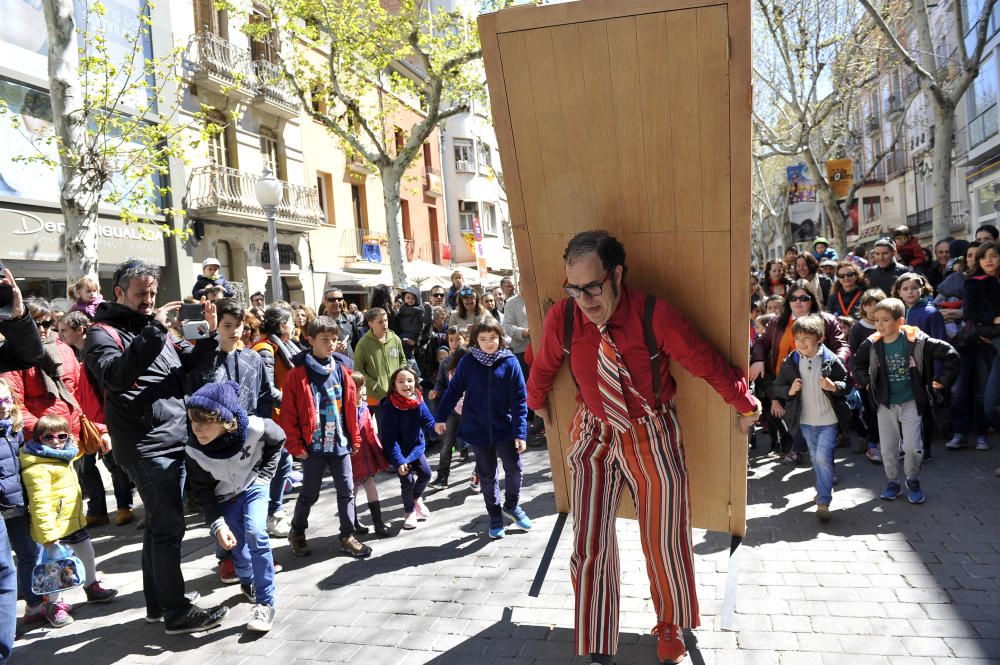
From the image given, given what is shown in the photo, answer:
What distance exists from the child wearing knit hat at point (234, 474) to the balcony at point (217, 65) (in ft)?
51.0

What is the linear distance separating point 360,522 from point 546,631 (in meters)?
2.67

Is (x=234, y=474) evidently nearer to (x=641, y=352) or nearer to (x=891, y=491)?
(x=641, y=352)

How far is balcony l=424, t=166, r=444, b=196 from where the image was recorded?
33.8 metres

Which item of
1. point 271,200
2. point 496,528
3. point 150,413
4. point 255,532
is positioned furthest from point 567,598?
point 271,200

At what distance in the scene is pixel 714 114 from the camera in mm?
2838

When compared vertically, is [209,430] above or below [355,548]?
above

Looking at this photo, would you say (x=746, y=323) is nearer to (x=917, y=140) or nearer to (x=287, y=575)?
(x=287, y=575)

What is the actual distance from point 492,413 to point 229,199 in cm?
1586

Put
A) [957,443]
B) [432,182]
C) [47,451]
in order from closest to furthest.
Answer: [47,451] → [957,443] → [432,182]

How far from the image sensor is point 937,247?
375 inches

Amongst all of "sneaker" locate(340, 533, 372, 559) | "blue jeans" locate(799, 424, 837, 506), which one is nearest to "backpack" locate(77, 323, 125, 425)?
"sneaker" locate(340, 533, 372, 559)

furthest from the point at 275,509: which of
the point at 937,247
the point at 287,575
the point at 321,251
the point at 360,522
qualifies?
the point at 321,251

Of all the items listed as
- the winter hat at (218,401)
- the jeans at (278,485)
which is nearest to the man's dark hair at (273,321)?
the jeans at (278,485)

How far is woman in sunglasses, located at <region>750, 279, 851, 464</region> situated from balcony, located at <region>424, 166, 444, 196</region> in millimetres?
27824
